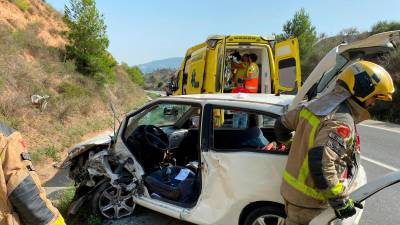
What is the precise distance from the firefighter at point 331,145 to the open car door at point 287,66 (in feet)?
16.9

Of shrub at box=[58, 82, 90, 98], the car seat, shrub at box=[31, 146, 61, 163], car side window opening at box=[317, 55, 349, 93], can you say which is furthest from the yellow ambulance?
shrub at box=[58, 82, 90, 98]

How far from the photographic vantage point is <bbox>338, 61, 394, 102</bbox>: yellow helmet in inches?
112

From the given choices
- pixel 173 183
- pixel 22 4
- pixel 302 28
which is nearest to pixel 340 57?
pixel 173 183

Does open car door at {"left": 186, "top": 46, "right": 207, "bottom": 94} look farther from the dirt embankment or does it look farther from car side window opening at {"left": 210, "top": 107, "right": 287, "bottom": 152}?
the dirt embankment

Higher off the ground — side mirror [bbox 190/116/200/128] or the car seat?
side mirror [bbox 190/116/200/128]

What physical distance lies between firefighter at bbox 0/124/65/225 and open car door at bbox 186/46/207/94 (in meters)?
6.63

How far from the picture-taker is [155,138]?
5.37m

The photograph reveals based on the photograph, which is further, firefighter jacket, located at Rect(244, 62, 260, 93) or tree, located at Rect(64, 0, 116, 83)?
tree, located at Rect(64, 0, 116, 83)

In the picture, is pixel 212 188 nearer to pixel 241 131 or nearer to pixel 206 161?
pixel 206 161

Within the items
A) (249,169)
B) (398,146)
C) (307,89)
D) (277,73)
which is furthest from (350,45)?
(398,146)

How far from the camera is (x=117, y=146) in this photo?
16.6 feet

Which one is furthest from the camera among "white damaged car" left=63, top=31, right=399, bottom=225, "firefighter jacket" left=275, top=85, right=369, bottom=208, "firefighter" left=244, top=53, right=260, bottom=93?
"firefighter" left=244, top=53, right=260, bottom=93

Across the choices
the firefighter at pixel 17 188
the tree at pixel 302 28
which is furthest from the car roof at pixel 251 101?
the tree at pixel 302 28

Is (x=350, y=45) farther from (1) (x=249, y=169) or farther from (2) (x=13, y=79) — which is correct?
(2) (x=13, y=79)
